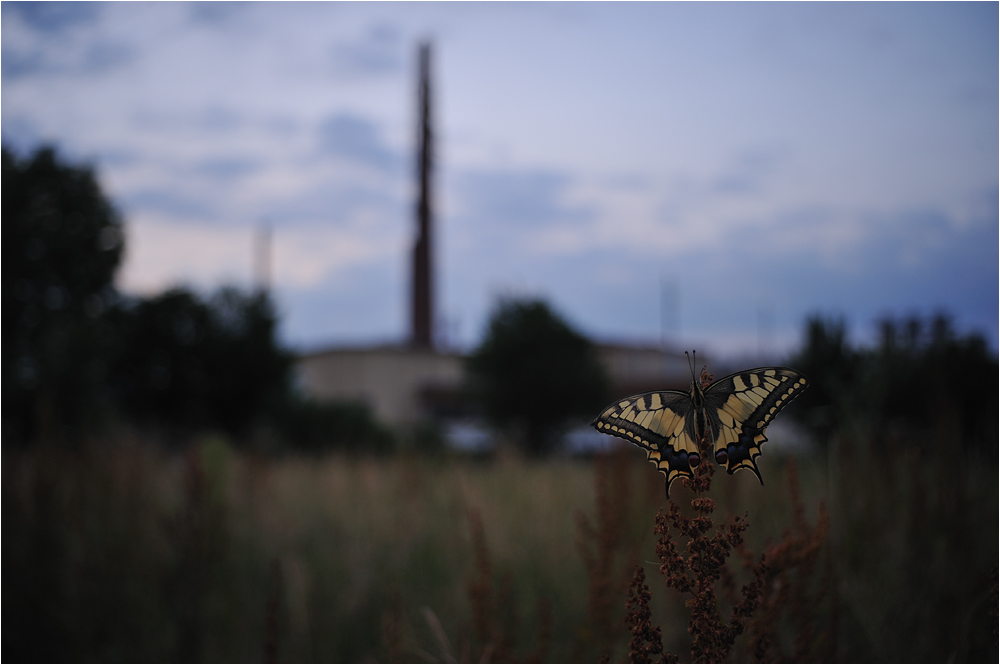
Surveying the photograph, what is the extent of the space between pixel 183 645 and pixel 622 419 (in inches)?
137

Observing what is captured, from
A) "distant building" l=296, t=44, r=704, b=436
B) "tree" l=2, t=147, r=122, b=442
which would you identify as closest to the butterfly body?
"tree" l=2, t=147, r=122, b=442

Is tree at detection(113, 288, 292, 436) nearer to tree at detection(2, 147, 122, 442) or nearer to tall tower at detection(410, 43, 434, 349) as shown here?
tree at detection(2, 147, 122, 442)

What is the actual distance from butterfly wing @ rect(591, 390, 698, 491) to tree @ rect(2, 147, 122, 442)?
1176 cm

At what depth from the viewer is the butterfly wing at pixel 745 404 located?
901mm

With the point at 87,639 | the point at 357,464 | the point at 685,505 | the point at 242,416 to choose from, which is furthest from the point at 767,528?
the point at 242,416

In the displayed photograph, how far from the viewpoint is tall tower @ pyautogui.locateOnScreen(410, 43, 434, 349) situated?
30188mm

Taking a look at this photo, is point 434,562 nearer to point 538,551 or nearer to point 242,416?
point 538,551

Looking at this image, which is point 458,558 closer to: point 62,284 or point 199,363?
point 62,284

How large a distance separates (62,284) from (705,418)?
57.6 feet

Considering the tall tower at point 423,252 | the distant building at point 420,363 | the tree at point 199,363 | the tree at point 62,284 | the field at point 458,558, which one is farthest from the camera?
the distant building at point 420,363

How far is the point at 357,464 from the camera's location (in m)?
7.70

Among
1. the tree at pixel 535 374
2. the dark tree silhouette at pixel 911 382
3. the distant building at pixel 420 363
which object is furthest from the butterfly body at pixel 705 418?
the distant building at pixel 420 363

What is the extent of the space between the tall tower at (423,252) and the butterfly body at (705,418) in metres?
29.5

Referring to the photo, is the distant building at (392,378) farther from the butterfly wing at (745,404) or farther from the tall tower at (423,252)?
the butterfly wing at (745,404)
